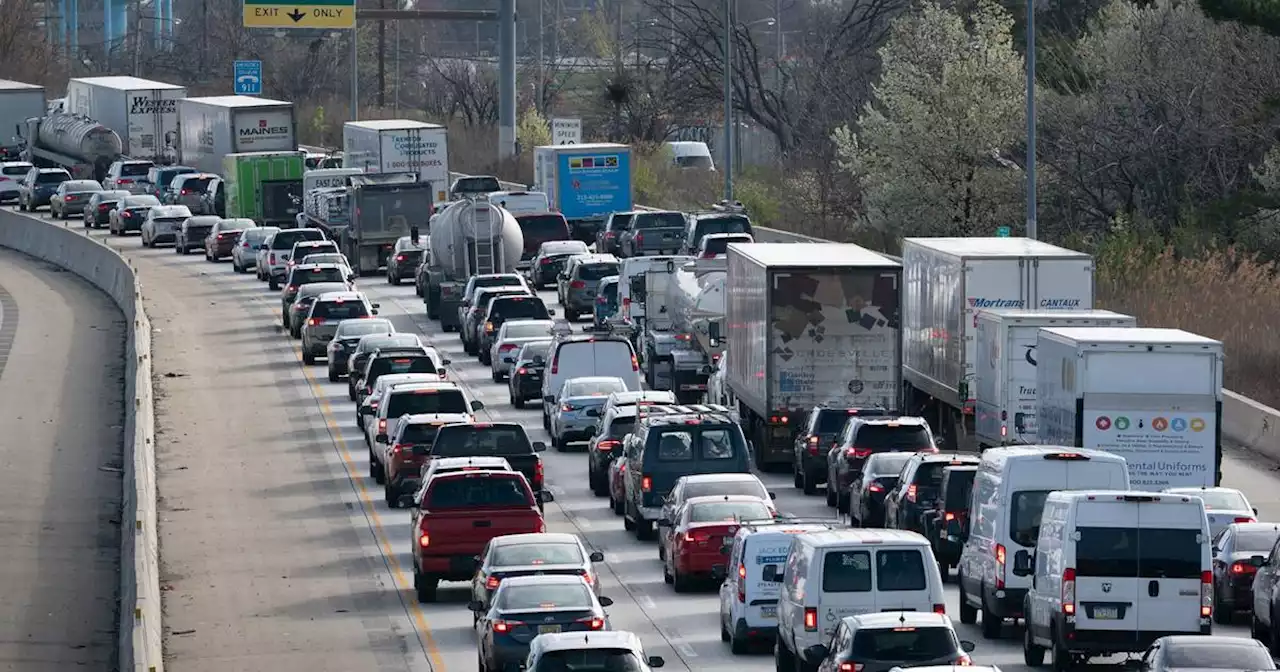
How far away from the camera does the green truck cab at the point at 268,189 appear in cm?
7944

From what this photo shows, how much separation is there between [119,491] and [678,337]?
1151cm

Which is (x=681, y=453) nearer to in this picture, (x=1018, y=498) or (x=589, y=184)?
(x=1018, y=498)

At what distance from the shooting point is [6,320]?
2589 inches

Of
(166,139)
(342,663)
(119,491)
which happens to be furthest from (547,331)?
(166,139)

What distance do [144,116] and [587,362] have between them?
59.5 metres

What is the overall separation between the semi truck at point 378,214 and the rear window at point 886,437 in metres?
33.8

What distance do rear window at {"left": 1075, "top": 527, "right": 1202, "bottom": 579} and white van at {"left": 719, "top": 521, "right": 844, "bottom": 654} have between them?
276 centimetres

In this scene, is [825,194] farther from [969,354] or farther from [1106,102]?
[969,354]

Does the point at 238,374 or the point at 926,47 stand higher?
the point at 926,47

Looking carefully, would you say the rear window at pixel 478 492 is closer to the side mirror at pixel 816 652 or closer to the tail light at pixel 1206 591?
the side mirror at pixel 816 652

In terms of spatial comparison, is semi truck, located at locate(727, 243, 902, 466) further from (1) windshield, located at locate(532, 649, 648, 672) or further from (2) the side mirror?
(1) windshield, located at locate(532, 649, 648, 672)

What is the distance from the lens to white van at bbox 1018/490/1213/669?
2259cm

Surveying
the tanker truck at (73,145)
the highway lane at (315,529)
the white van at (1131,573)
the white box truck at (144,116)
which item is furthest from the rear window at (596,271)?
the tanker truck at (73,145)

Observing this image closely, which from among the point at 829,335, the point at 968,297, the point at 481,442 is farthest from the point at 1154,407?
the point at 481,442
